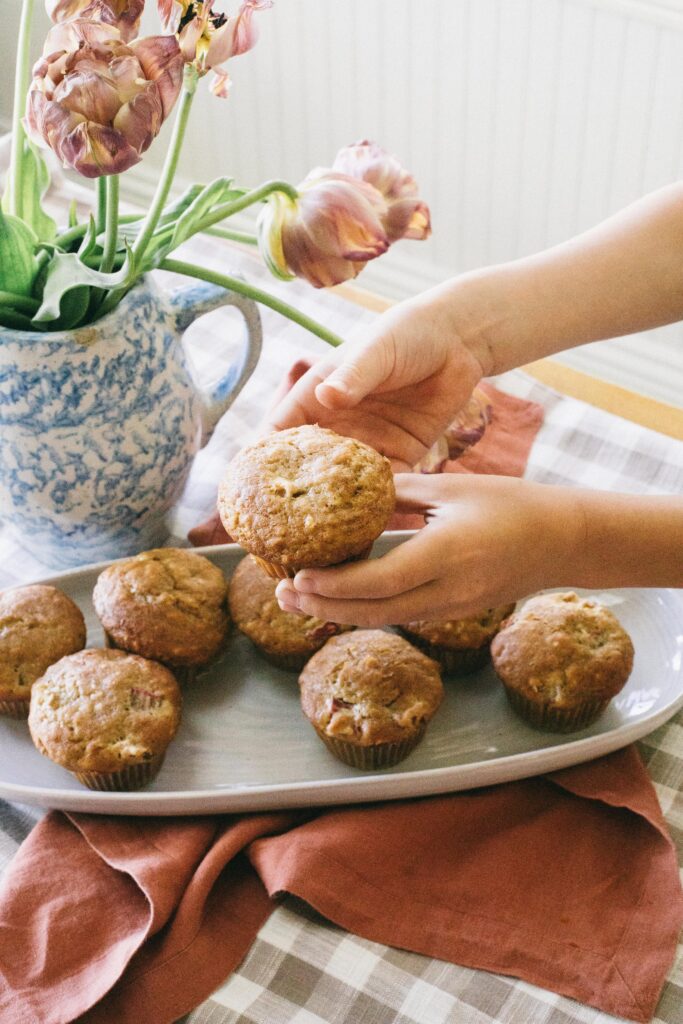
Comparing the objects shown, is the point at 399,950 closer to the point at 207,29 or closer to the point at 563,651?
the point at 563,651

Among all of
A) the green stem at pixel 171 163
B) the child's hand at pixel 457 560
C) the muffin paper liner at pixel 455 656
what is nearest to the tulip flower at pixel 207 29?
the green stem at pixel 171 163

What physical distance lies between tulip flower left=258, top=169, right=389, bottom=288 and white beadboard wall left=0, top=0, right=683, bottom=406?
125cm

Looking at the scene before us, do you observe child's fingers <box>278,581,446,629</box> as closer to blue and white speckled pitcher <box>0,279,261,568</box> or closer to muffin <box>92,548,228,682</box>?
muffin <box>92,548,228,682</box>

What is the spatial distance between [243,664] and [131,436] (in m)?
0.31

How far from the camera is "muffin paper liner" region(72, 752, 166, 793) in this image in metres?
1.14

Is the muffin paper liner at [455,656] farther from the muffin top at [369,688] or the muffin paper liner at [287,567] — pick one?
the muffin paper liner at [287,567]

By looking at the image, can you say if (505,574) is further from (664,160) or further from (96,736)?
(664,160)

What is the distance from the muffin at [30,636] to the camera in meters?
1.21

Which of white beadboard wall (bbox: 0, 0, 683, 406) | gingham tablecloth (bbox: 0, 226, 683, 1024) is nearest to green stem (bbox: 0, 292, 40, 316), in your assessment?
gingham tablecloth (bbox: 0, 226, 683, 1024)

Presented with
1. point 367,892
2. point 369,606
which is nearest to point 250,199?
point 369,606

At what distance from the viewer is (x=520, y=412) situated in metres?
1.67

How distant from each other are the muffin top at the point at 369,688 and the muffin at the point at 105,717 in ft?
0.54

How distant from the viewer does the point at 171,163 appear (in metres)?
1.07

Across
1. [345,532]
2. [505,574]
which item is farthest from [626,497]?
[345,532]
